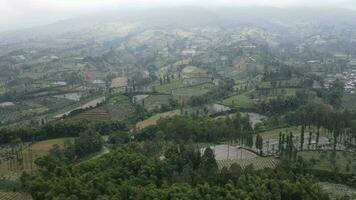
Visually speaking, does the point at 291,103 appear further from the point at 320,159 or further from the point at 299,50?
the point at 299,50

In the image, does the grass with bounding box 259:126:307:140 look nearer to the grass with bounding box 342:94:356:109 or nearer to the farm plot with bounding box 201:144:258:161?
the farm plot with bounding box 201:144:258:161

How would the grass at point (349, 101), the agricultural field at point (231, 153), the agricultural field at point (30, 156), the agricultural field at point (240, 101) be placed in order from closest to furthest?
the agricultural field at point (30, 156) → the agricultural field at point (231, 153) → the agricultural field at point (240, 101) → the grass at point (349, 101)

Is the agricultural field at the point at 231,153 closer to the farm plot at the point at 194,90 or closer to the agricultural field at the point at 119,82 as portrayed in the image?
the farm plot at the point at 194,90

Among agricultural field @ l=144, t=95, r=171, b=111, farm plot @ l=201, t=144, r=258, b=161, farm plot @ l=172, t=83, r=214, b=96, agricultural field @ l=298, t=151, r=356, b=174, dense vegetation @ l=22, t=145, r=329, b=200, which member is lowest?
farm plot @ l=172, t=83, r=214, b=96

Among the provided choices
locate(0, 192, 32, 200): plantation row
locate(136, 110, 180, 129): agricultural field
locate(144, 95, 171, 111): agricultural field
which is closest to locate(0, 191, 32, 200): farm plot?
locate(0, 192, 32, 200): plantation row

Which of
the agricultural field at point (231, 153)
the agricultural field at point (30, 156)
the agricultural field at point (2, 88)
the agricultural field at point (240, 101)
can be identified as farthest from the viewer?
the agricultural field at point (2, 88)

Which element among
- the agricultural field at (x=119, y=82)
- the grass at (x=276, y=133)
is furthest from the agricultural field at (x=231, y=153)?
the agricultural field at (x=119, y=82)

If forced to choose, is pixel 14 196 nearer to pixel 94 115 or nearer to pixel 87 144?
pixel 87 144
